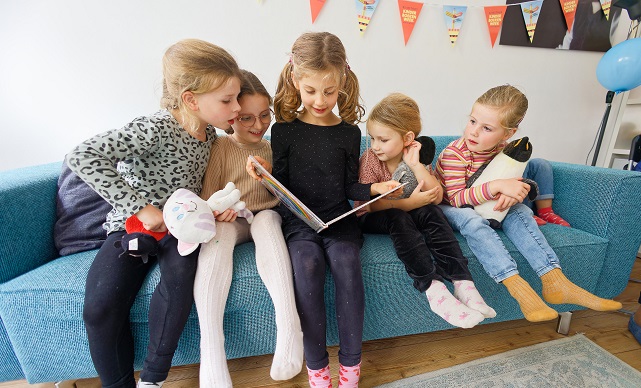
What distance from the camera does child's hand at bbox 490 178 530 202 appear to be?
0.95m

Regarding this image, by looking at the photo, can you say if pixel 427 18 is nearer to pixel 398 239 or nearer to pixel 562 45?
pixel 562 45

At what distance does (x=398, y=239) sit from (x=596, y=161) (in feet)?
6.99

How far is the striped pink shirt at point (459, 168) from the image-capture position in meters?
1.06

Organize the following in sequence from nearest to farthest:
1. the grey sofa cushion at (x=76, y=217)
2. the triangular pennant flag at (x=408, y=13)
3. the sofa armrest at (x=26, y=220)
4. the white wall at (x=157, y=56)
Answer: the sofa armrest at (x=26, y=220)
the grey sofa cushion at (x=76, y=217)
the white wall at (x=157, y=56)
the triangular pennant flag at (x=408, y=13)

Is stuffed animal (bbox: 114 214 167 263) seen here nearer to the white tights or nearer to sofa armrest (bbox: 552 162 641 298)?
the white tights

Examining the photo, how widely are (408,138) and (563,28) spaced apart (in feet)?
5.43

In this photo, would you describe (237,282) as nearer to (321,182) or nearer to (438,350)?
(321,182)

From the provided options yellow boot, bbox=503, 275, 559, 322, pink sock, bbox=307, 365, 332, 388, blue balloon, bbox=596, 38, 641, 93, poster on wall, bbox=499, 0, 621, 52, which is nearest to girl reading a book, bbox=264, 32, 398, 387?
pink sock, bbox=307, 365, 332, 388

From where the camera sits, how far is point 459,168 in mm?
1098

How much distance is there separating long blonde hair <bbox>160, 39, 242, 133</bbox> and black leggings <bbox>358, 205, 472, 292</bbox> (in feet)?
2.27

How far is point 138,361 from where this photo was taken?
782 mm

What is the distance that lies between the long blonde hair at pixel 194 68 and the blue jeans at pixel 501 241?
3.00 feet

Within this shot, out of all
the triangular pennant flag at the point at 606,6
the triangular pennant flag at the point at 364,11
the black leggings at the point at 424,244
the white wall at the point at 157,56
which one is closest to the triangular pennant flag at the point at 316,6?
the white wall at the point at 157,56

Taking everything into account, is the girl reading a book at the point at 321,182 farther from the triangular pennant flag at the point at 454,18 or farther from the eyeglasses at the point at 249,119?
the triangular pennant flag at the point at 454,18
